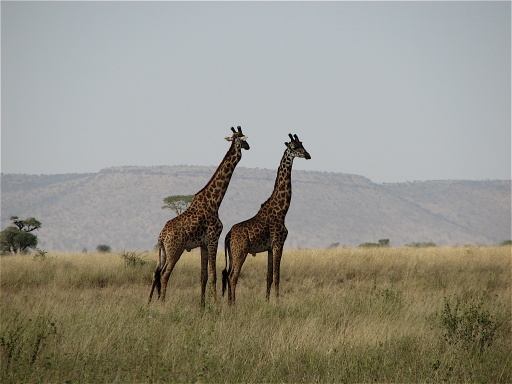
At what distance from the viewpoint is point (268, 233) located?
1274cm

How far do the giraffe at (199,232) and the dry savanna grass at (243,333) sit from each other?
0.57 m

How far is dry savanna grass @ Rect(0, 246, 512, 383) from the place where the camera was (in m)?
8.05

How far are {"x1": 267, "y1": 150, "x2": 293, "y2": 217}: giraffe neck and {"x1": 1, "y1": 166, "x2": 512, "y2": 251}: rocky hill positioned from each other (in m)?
110

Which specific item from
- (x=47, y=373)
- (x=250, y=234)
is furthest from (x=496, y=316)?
(x=47, y=373)

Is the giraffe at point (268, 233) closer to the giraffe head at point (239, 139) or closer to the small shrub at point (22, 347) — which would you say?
the giraffe head at point (239, 139)

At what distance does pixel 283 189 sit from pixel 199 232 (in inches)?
75.1

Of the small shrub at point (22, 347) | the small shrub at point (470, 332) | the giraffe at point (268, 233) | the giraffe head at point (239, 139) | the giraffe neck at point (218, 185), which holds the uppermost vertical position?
the giraffe head at point (239, 139)

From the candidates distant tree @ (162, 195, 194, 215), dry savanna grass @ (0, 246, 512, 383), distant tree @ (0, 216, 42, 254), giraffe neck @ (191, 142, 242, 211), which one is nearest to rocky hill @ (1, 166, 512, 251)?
distant tree @ (162, 195, 194, 215)

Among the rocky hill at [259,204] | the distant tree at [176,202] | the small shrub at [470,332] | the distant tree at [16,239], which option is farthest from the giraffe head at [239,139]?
the rocky hill at [259,204]

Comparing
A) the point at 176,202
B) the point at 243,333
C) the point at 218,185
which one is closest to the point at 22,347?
the point at 243,333

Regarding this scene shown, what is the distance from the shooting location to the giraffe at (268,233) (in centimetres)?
1248

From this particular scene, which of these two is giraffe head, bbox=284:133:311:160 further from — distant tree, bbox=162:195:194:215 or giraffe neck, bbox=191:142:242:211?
distant tree, bbox=162:195:194:215

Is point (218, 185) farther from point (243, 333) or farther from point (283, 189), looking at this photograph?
point (243, 333)

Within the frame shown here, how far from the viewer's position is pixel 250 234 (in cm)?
1255
